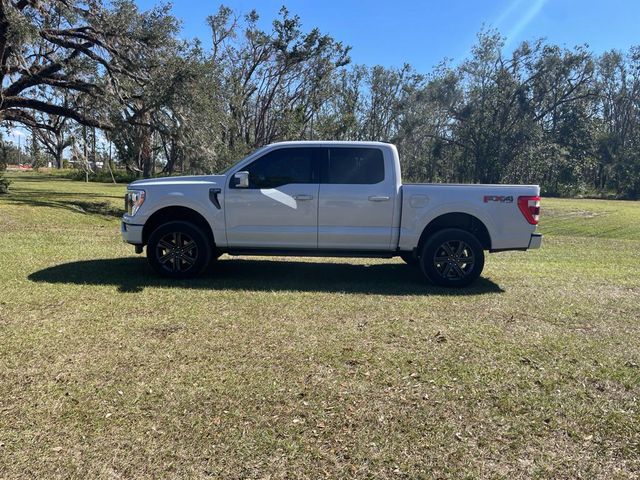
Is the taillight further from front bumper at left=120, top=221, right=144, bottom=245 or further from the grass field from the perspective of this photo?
front bumper at left=120, top=221, right=144, bottom=245

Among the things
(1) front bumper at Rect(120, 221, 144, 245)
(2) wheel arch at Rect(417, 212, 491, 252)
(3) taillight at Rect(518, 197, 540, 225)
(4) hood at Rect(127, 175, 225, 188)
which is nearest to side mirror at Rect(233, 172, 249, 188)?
(4) hood at Rect(127, 175, 225, 188)

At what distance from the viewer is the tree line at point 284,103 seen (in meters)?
17.8

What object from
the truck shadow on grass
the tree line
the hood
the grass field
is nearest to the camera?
the grass field

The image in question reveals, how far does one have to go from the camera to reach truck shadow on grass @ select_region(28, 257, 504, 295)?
6.61m

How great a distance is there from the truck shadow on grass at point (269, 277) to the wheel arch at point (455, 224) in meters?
0.69

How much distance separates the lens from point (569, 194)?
155 ft

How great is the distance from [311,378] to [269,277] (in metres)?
3.62

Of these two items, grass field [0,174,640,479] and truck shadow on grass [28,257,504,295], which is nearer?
grass field [0,174,640,479]

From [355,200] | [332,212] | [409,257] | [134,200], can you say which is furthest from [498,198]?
[134,200]

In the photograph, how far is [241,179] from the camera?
670 cm

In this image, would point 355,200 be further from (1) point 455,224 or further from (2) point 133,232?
(2) point 133,232

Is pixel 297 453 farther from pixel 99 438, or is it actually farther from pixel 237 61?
pixel 237 61

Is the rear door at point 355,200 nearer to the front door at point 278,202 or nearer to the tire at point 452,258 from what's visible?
the front door at point 278,202

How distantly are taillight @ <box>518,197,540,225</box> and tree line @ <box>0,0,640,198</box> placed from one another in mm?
14725
